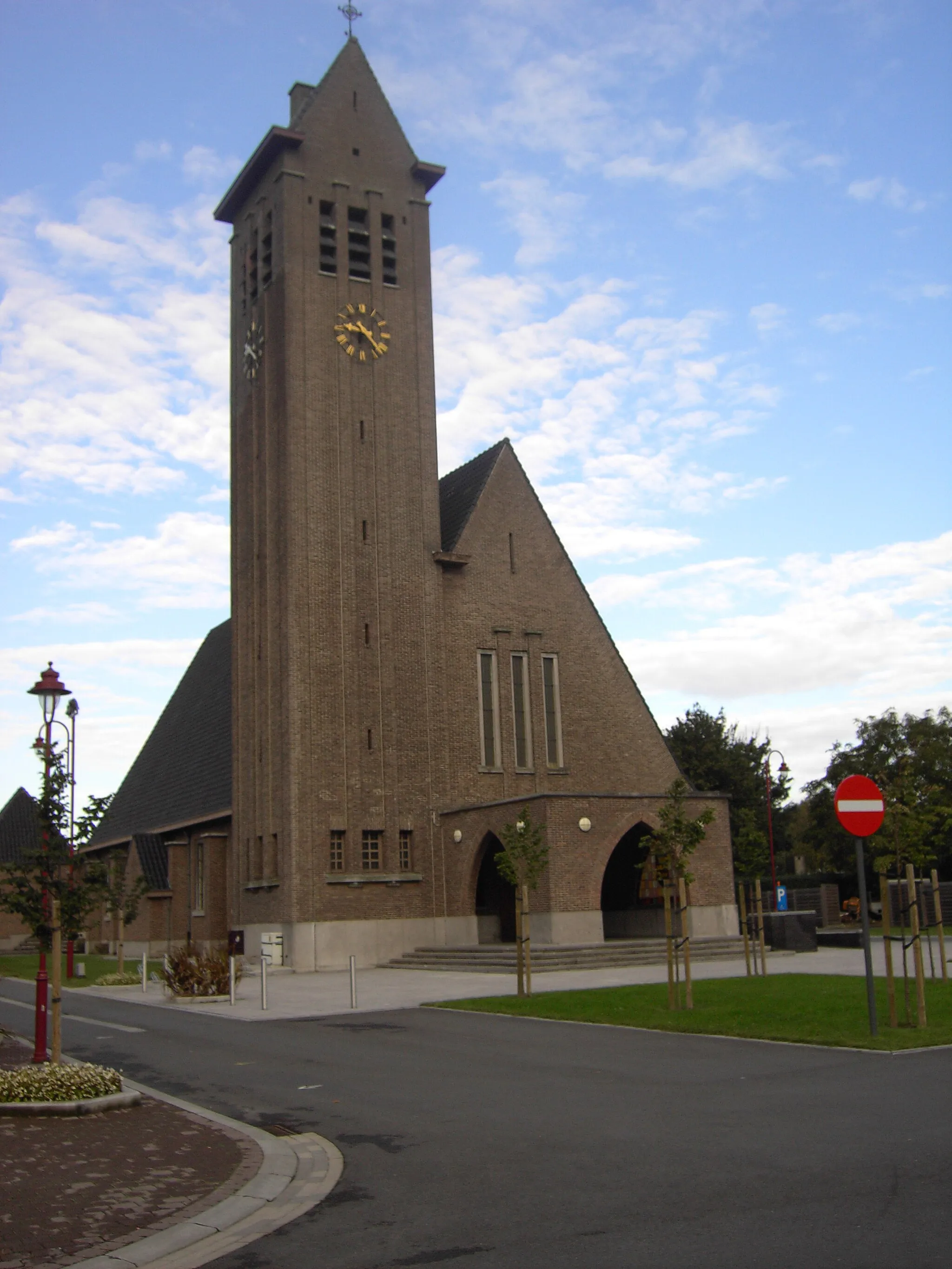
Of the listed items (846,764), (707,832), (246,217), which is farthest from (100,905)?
(846,764)

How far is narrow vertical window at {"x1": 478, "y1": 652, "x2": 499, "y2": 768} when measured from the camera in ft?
135

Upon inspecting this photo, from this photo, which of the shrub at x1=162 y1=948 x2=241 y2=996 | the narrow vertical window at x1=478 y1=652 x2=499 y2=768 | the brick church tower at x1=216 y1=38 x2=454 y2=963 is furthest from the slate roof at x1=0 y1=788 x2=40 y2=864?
the shrub at x1=162 y1=948 x2=241 y2=996

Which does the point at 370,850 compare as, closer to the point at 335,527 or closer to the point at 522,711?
the point at 522,711

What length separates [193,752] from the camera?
53.4m

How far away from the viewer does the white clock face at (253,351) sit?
43.1 meters

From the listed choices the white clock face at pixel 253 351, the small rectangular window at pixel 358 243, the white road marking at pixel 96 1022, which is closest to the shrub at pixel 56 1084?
the white road marking at pixel 96 1022

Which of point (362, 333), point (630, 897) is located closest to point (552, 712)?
point (630, 897)

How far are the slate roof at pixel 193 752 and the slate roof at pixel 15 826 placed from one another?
632 millimetres

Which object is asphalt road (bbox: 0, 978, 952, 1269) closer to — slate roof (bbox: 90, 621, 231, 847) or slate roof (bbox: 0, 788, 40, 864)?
slate roof (bbox: 90, 621, 231, 847)

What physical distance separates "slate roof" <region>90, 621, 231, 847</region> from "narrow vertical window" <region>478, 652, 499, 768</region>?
32.5ft

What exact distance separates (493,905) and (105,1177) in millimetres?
33052

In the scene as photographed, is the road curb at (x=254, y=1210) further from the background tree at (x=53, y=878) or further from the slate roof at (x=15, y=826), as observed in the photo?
the slate roof at (x=15, y=826)

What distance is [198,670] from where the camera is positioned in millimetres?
60344

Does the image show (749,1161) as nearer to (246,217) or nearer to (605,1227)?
(605,1227)
